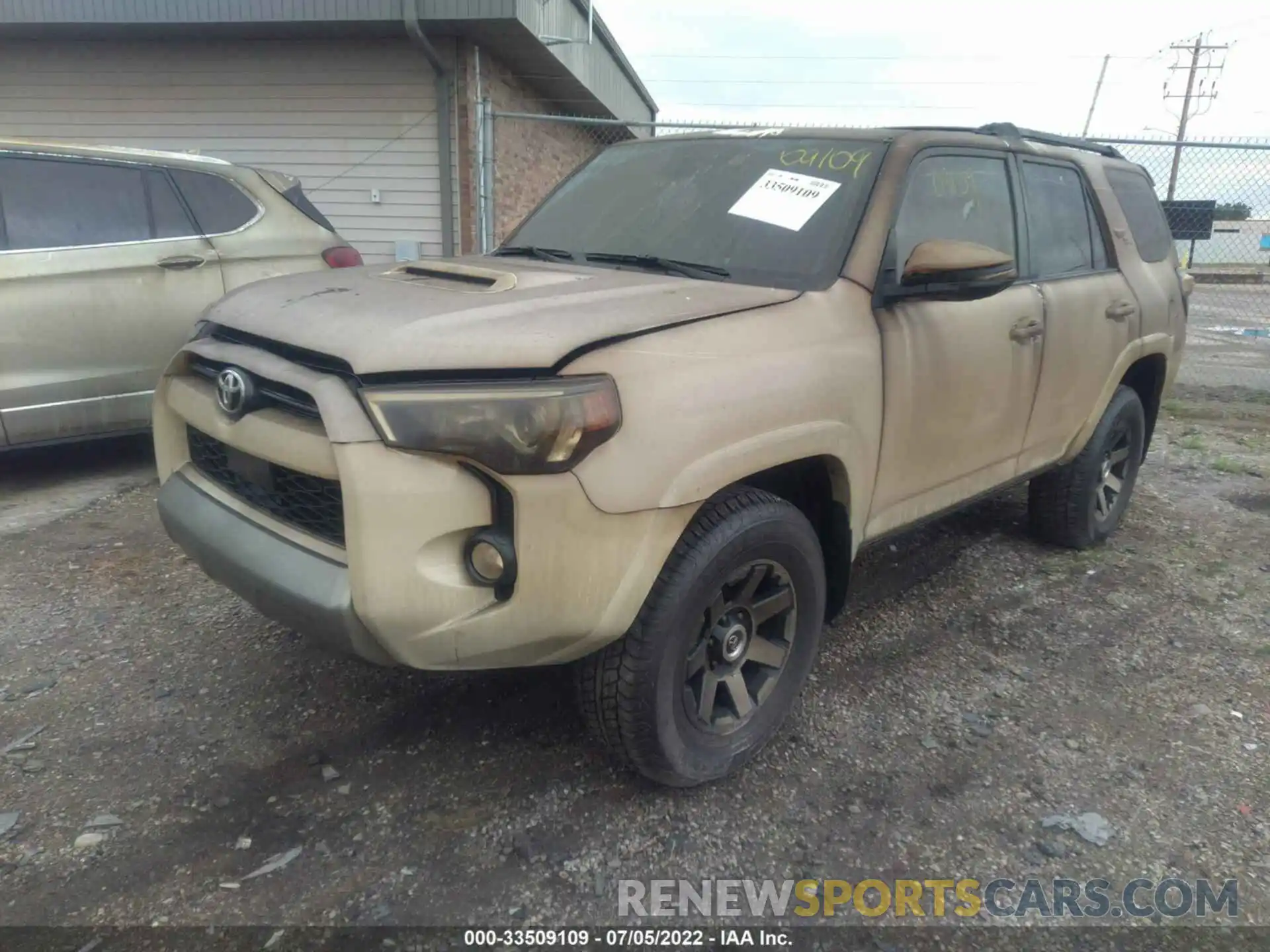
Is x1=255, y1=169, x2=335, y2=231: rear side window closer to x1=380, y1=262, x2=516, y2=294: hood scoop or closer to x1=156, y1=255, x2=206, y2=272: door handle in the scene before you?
x1=156, y1=255, x2=206, y2=272: door handle

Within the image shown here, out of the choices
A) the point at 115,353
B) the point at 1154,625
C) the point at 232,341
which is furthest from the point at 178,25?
the point at 1154,625

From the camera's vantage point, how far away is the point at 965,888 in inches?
86.6

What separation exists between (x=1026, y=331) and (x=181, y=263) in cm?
425

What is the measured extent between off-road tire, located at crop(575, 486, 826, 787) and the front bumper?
11 centimetres

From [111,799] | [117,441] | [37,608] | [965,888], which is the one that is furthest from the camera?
[117,441]

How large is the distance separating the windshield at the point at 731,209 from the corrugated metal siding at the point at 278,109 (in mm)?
7233

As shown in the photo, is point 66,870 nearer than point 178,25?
Yes

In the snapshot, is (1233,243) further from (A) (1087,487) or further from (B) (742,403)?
(B) (742,403)

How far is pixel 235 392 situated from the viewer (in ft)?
7.52

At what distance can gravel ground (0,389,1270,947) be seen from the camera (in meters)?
2.17

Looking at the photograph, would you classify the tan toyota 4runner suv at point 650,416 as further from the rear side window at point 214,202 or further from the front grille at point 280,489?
the rear side window at point 214,202

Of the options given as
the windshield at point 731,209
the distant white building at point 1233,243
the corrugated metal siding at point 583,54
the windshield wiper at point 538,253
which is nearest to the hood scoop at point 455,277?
the windshield wiper at point 538,253

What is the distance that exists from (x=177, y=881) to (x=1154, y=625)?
3.56 metres

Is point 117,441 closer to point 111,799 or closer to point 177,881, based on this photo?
point 111,799
